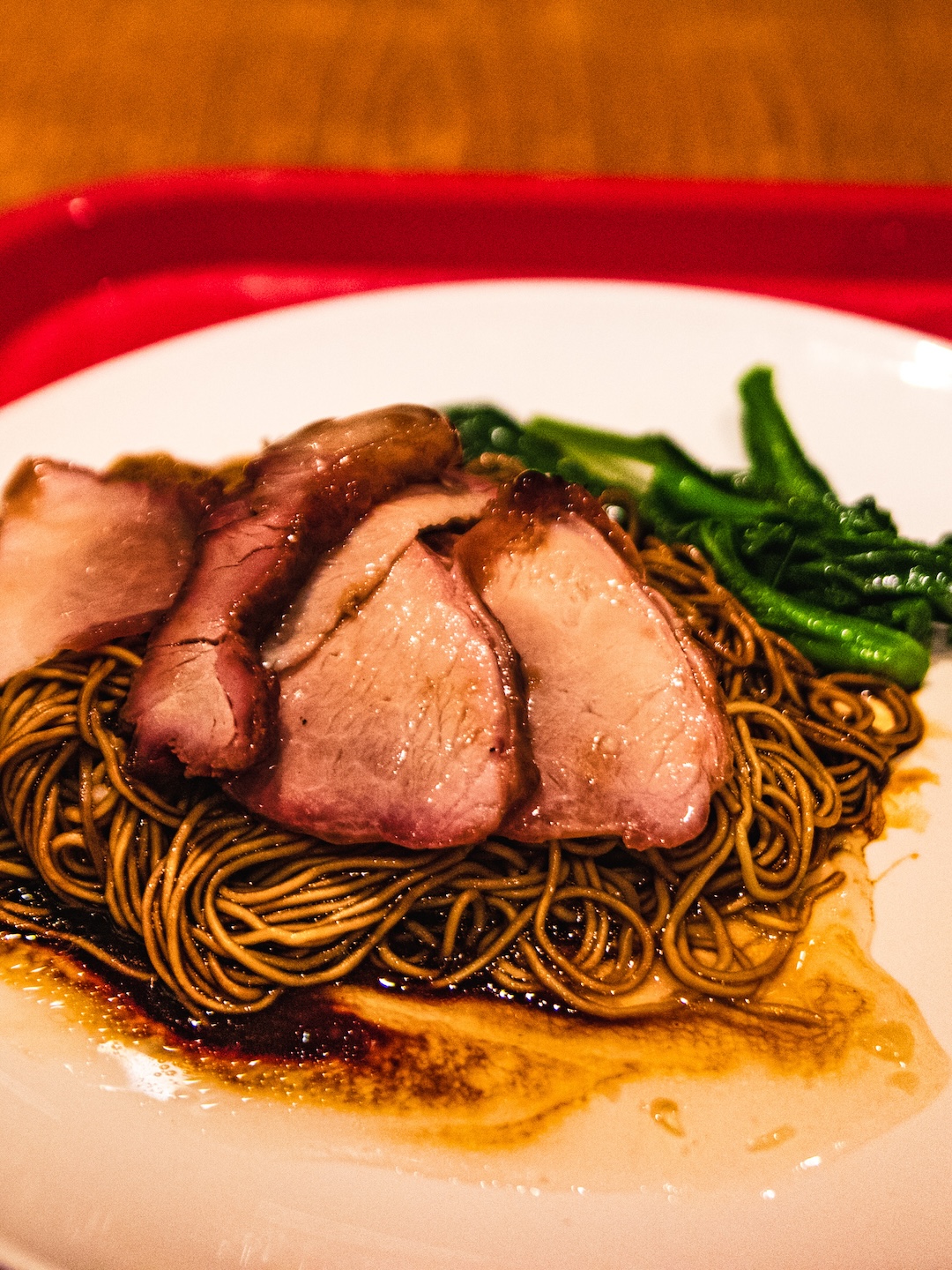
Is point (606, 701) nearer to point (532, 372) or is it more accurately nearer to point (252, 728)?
point (252, 728)

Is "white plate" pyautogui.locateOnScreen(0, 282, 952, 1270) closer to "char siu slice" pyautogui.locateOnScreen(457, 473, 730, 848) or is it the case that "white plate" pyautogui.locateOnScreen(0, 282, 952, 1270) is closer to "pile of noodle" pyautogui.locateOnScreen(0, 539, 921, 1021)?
"pile of noodle" pyautogui.locateOnScreen(0, 539, 921, 1021)

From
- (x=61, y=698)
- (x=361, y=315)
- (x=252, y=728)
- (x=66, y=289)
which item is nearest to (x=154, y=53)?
(x=66, y=289)

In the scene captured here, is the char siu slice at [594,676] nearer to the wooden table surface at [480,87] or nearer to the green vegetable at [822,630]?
the green vegetable at [822,630]

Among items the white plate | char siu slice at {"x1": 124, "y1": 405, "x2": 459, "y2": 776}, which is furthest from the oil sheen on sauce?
char siu slice at {"x1": 124, "y1": 405, "x2": 459, "y2": 776}

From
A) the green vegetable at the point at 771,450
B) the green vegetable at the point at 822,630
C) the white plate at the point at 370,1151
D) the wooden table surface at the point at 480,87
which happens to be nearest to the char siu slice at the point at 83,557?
the white plate at the point at 370,1151

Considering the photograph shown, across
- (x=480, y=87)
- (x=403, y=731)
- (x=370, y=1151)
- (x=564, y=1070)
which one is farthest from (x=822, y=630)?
(x=480, y=87)
